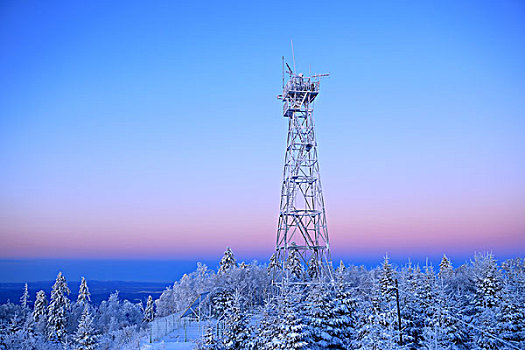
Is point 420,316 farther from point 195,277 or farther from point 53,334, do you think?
point 195,277

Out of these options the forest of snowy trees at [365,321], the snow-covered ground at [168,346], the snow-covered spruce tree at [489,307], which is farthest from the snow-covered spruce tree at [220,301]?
the snow-covered spruce tree at [489,307]

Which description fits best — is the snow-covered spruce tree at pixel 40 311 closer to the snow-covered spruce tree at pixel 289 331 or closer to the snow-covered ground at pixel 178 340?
the snow-covered ground at pixel 178 340

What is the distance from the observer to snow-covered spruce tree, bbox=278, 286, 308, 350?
1645cm

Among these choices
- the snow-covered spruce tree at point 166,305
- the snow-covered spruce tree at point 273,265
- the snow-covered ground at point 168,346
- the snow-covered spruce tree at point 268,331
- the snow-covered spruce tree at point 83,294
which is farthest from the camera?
the snow-covered spruce tree at point 166,305

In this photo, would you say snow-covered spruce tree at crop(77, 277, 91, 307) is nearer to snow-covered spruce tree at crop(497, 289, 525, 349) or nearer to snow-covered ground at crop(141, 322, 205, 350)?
snow-covered ground at crop(141, 322, 205, 350)

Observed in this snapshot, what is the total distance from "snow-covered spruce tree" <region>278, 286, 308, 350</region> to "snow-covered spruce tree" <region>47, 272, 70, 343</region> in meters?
37.2

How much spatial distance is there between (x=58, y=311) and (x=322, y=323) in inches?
1607

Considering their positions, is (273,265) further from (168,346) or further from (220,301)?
(168,346)

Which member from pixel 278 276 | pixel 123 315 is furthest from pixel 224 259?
pixel 123 315

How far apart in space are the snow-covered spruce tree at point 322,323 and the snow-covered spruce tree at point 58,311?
37152 mm

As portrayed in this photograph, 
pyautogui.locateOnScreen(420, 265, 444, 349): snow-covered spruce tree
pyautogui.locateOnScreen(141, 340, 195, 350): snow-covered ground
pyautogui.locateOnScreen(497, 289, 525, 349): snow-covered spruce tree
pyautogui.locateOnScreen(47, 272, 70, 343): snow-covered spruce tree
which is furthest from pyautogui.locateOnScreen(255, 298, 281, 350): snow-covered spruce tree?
pyautogui.locateOnScreen(47, 272, 70, 343): snow-covered spruce tree

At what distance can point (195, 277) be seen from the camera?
61.7 metres

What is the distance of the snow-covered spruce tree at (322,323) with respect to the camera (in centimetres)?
1833

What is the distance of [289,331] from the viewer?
55.1ft
